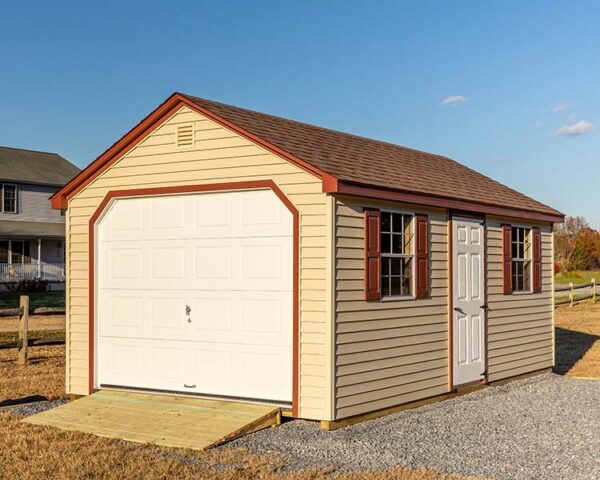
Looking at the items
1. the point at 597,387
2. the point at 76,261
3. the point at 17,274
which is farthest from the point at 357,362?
the point at 17,274

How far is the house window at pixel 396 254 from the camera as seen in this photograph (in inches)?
404

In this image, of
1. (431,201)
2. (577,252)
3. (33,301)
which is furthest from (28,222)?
(577,252)

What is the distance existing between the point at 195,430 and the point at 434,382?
12.1 feet

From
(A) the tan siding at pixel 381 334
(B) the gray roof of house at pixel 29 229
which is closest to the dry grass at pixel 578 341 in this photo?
(A) the tan siding at pixel 381 334

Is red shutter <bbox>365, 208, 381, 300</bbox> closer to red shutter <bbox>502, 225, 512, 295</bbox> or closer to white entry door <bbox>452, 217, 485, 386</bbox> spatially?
white entry door <bbox>452, 217, 485, 386</bbox>

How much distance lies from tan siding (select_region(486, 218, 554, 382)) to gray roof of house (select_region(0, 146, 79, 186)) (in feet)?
97.8

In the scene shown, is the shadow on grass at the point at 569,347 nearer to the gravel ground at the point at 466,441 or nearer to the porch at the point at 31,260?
the gravel ground at the point at 466,441

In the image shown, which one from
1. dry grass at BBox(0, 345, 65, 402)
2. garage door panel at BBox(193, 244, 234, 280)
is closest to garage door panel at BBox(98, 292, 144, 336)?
garage door panel at BBox(193, 244, 234, 280)

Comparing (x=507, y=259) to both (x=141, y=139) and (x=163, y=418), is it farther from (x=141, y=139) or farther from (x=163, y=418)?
(x=163, y=418)

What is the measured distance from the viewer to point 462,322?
38.8 ft

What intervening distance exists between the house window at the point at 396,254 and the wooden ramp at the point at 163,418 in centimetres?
221

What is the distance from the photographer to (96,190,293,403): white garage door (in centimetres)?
979

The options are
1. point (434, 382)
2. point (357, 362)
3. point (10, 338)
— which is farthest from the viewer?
point (10, 338)

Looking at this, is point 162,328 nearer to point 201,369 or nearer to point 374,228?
point 201,369
